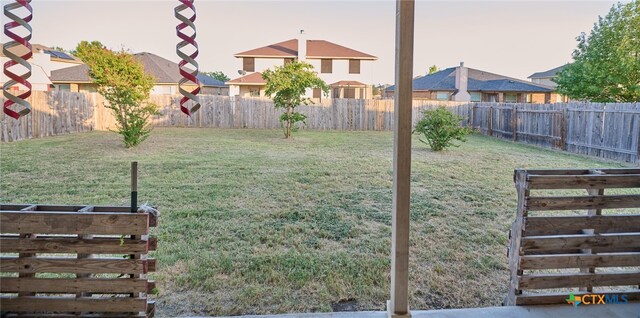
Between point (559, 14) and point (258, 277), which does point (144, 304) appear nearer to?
point (258, 277)

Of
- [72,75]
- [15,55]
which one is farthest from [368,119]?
[15,55]

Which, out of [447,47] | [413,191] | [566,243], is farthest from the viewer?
[447,47]

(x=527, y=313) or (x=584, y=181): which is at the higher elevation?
(x=584, y=181)

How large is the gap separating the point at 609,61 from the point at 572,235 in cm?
1235

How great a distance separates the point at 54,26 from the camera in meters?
4.14

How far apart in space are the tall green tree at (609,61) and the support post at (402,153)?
38.9ft

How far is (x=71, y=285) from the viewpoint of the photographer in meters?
2.08

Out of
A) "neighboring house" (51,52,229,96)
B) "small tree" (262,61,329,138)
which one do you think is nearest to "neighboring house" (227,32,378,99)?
"neighboring house" (51,52,229,96)

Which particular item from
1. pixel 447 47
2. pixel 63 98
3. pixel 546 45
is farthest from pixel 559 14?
pixel 63 98

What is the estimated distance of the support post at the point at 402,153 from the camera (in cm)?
206

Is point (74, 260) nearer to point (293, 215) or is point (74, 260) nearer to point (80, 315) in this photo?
point (80, 315)

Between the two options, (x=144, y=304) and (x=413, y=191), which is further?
(x=413, y=191)

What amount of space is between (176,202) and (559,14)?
8073 mm

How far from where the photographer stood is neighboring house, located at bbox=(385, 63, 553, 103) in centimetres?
2300
